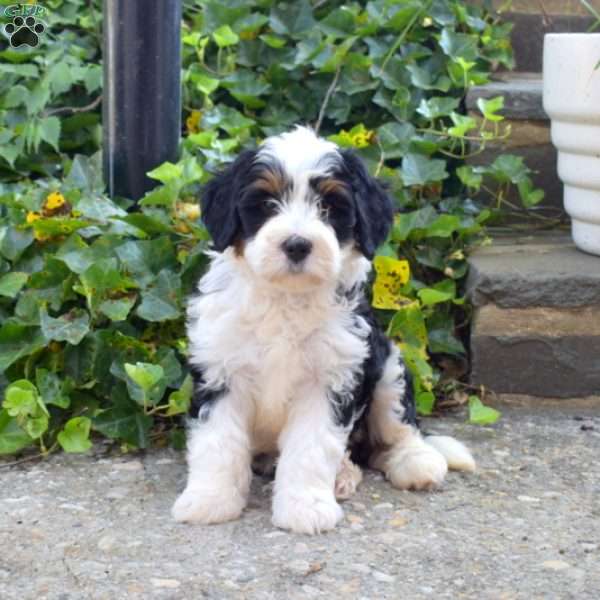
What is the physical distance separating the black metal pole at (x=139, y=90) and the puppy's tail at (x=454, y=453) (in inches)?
66.4

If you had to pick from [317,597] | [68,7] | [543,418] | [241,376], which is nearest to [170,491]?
[241,376]

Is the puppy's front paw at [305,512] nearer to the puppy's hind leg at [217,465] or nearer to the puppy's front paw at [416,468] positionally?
the puppy's hind leg at [217,465]

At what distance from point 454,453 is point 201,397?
0.99 m

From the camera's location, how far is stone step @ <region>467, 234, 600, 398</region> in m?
4.79

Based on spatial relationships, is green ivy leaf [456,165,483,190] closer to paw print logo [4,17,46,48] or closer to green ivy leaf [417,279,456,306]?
green ivy leaf [417,279,456,306]

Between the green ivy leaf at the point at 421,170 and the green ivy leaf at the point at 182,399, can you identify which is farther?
the green ivy leaf at the point at 421,170

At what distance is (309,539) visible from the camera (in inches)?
137

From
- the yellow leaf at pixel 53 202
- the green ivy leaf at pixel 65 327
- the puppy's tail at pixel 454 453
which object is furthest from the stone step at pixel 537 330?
the yellow leaf at pixel 53 202

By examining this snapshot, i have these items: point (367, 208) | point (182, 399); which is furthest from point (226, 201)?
point (182, 399)

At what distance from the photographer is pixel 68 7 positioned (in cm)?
611

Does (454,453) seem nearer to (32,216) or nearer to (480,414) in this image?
(480,414)

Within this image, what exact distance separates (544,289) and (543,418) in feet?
1.79

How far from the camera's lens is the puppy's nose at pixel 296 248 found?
3.42 metres

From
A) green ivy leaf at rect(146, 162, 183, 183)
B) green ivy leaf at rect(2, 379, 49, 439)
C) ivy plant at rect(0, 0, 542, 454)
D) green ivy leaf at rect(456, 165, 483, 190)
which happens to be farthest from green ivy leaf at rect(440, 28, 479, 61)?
green ivy leaf at rect(2, 379, 49, 439)
